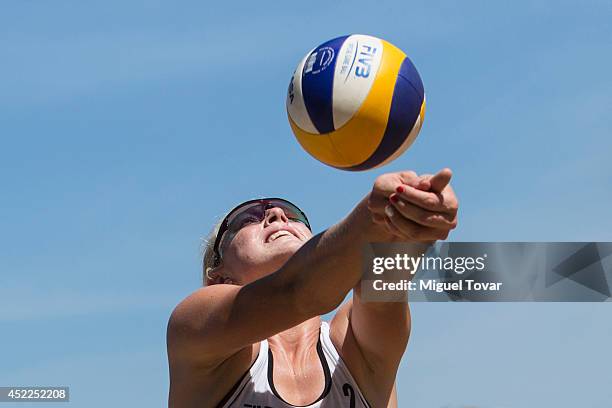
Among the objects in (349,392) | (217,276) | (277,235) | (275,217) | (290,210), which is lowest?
(349,392)

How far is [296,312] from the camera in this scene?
19.9ft

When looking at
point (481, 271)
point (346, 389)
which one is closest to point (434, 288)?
point (481, 271)

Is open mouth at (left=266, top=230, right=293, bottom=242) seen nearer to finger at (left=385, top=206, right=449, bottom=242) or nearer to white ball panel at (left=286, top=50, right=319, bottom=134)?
white ball panel at (left=286, top=50, right=319, bottom=134)

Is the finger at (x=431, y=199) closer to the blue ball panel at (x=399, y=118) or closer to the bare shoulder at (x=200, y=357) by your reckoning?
the blue ball panel at (x=399, y=118)

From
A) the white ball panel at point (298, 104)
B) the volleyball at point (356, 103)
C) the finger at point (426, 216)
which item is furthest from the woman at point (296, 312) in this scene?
the white ball panel at point (298, 104)

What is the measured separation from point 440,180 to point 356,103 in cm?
178

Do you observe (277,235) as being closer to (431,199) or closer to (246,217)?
(246,217)

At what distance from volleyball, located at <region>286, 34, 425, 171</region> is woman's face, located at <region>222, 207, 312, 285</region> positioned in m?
1.10

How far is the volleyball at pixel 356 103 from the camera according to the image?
22.1 feet

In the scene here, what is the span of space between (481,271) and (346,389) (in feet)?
4.01

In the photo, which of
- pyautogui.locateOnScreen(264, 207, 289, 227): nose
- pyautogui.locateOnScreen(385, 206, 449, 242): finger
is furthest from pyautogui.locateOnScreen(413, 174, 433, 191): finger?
pyautogui.locateOnScreen(264, 207, 289, 227): nose

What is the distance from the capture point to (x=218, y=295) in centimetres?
667

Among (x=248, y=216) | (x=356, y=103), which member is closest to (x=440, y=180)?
(x=356, y=103)

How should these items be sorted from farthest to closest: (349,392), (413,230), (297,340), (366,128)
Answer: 1. (297,340)
2. (349,392)
3. (366,128)
4. (413,230)
